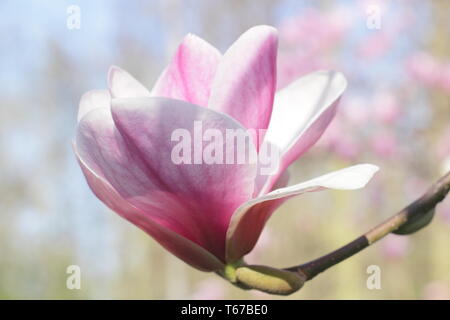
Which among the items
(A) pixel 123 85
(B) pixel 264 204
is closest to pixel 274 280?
(B) pixel 264 204

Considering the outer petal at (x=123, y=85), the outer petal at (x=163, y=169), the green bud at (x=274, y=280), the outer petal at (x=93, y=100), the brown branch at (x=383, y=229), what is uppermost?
the outer petal at (x=123, y=85)

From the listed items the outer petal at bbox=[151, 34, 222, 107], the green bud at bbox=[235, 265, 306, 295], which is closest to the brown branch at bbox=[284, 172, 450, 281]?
the green bud at bbox=[235, 265, 306, 295]

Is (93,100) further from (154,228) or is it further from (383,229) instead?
(383,229)

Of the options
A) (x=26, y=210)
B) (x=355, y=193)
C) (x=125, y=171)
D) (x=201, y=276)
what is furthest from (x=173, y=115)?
(x=26, y=210)

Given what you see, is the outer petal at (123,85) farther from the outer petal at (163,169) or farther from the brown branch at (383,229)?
the brown branch at (383,229)

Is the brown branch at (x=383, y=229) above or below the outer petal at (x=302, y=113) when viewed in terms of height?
below

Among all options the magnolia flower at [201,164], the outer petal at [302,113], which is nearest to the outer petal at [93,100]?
the magnolia flower at [201,164]
